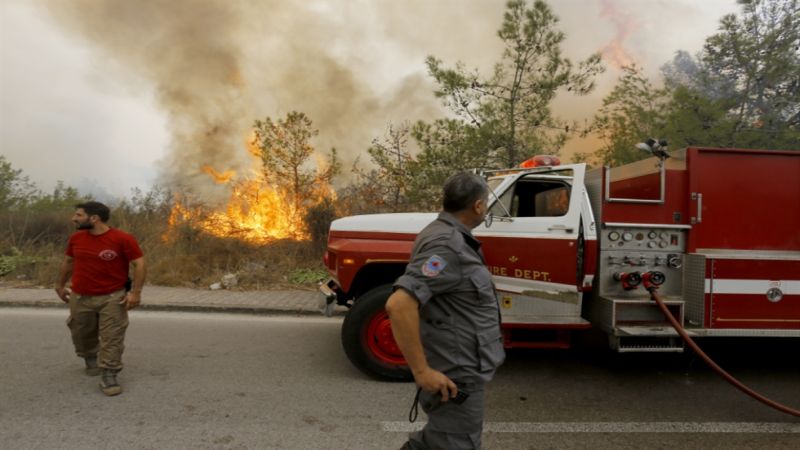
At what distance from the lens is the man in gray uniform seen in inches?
69.1

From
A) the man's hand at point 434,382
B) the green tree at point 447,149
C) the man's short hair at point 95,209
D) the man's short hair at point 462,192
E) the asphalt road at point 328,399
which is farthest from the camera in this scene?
the green tree at point 447,149

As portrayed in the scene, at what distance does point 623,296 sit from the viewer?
417 cm

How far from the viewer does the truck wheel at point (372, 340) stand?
416 centimetres

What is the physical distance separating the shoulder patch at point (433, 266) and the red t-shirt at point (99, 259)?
10.5 feet

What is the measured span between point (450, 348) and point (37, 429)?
306 cm

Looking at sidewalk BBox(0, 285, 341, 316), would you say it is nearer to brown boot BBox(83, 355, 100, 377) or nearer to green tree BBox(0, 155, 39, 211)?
brown boot BBox(83, 355, 100, 377)

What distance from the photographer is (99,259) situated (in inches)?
154

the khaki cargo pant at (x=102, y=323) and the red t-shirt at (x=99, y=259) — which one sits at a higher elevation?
the red t-shirt at (x=99, y=259)

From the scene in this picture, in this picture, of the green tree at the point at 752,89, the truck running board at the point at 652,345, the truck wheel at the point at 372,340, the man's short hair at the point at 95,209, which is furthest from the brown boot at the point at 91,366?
the green tree at the point at 752,89

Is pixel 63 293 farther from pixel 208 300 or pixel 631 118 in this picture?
pixel 631 118

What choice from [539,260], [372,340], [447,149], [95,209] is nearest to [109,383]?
[95,209]

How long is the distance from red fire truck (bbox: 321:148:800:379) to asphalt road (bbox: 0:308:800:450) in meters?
0.45

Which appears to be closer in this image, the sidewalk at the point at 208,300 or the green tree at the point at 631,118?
the sidewalk at the point at 208,300

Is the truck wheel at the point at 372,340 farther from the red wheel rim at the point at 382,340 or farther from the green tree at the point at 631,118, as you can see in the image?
the green tree at the point at 631,118
